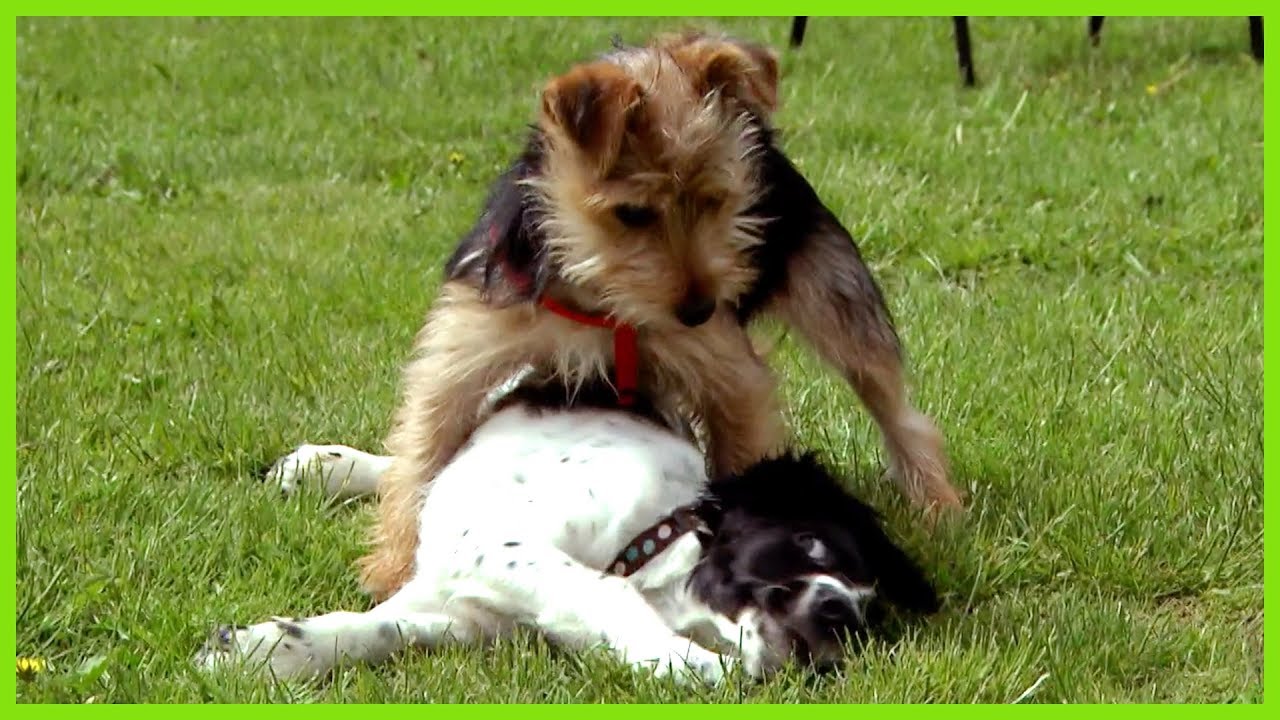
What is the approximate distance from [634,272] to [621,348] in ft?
1.26

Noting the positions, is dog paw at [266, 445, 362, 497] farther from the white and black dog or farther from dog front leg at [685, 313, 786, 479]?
dog front leg at [685, 313, 786, 479]

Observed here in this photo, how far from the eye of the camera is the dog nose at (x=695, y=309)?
3627 mm

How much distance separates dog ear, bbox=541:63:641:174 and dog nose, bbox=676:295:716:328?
322mm

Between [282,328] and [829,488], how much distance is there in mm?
2570

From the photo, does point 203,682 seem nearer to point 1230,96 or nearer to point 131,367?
point 131,367

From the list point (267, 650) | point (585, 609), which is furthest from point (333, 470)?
point (585, 609)

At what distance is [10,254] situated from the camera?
574 cm

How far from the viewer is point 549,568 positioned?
3.45m

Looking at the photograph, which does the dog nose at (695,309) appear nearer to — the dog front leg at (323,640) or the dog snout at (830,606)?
the dog snout at (830,606)

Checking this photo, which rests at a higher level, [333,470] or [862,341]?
[862,341]

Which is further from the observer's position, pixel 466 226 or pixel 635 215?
pixel 466 226

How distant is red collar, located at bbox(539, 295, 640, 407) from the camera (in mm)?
3930

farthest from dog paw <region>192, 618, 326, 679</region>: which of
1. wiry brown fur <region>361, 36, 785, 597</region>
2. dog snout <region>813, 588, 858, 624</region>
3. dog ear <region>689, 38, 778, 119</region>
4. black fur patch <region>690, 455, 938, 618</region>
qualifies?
dog ear <region>689, 38, 778, 119</region>

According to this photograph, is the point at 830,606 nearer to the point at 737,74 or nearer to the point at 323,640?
the point at 323,640
